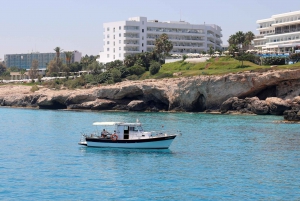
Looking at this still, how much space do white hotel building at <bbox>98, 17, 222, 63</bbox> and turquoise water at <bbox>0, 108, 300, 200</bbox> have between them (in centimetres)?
8916

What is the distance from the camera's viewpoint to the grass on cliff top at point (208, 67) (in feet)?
340

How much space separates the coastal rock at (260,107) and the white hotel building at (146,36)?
65.4 metres

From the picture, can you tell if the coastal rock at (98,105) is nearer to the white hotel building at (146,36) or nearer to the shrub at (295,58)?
the shrub at (295,58)

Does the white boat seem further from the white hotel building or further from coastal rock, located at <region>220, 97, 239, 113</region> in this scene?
the white hotel building

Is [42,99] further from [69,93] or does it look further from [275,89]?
[275,89]

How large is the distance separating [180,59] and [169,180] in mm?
94578

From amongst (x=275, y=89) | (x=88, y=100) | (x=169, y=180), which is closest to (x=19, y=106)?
(x=88, y=100)

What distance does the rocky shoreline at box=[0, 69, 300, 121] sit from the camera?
9231 cm

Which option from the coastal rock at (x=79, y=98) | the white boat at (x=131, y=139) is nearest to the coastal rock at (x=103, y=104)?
the coastal rock at (x=79, y=98)

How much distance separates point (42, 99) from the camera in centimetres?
11744

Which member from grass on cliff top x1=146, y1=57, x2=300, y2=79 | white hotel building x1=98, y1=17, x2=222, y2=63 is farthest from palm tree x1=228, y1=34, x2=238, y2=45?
white hotel building x1=98, y1=17, x2=222, y2=63

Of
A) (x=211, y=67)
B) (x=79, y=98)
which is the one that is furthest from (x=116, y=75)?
(x=211, y=67)

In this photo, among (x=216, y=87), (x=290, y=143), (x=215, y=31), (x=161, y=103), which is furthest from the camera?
(x=215, y=31)

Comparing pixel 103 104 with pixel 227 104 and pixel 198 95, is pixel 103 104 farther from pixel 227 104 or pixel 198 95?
pixel 227 104
